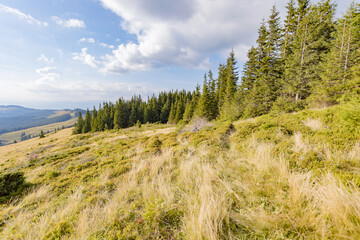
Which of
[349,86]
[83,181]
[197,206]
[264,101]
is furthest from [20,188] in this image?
[264,101]

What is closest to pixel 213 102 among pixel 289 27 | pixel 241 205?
pixel 289 27

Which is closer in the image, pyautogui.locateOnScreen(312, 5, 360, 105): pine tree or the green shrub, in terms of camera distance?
the green shrub

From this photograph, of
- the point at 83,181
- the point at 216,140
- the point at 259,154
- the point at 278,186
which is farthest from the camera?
the point at 216,140

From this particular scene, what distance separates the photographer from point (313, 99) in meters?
14.1

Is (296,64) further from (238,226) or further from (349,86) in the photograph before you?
(238,226)

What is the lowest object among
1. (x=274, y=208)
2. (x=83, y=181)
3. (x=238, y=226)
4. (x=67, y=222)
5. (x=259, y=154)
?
(x=83, y=181)

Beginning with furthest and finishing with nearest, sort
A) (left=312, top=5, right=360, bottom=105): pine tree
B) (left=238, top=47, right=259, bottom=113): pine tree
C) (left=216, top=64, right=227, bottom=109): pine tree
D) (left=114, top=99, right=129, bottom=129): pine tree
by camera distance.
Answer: (left=114, top=99, right=129, bottom=129): pine tree, (left=216, top=64, right=227, bottom=109): pine tree, (left=238, top=47, right=259, bottom=113): pine tree, (left=312, top=5, right=360, bottom=105): pine tree

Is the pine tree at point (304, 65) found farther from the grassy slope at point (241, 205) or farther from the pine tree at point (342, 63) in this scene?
the grassy slope at point (241, 205)

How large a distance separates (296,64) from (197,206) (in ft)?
→ 74.1

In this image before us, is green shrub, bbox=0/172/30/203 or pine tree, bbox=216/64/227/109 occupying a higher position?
pine tree, bbox=216/64/227/109

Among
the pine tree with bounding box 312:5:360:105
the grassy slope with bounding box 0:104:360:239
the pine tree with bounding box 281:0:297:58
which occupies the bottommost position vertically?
the grassy slope with bounding box 0:104:360:239

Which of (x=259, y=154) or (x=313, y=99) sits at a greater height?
(x=313, y=99)

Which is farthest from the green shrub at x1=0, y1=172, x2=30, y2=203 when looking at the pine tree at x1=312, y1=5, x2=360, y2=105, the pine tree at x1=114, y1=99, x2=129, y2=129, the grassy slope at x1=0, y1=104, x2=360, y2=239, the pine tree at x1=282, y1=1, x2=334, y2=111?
the pine tree at x1=114, y1=99, x2=129, y2=129

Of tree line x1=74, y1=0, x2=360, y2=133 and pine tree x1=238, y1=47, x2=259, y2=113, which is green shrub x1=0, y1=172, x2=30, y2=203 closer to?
tree line x1=74, y1=0, x2=360, y2=133
